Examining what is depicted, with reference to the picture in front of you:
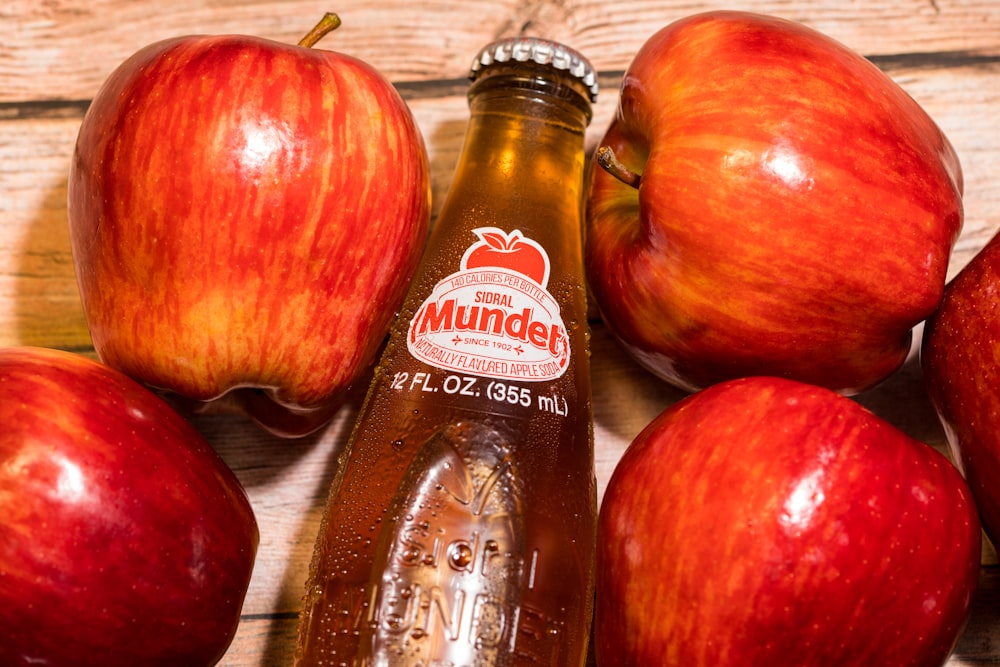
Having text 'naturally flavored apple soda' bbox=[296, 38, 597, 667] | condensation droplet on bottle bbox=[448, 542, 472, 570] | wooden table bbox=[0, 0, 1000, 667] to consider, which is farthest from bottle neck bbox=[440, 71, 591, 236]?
condensation droplet on bottle bbox=[448, 542, 472, 570]

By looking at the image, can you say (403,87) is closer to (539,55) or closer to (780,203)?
(539,55)

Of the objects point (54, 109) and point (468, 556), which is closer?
point (468, 556)

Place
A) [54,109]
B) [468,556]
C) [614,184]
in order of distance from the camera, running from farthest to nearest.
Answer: [54,109], [614,184], [468,556]

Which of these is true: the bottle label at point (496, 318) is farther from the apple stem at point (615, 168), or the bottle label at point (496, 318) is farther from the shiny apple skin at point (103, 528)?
the shiny apple skin at point (103, 528)

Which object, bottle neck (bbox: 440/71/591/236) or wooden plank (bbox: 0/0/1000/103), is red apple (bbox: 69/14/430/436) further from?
wooden plank (bbox: 0/0/1000/103)

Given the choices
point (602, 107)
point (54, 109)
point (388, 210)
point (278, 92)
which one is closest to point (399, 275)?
point (388, 210)

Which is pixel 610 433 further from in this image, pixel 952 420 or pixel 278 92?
pixel 278 92
